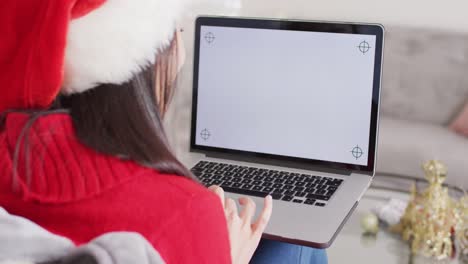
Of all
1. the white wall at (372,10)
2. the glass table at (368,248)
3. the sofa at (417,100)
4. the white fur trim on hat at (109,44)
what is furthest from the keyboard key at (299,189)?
the white wall at (372,10)

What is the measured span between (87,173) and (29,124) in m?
0.09

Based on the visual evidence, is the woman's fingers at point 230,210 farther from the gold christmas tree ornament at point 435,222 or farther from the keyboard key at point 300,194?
the gold christmas tree ornament at point 435,222

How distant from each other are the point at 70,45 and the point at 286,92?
67cm

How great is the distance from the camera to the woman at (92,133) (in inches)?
28.4

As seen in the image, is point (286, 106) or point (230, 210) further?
point (286, 106)

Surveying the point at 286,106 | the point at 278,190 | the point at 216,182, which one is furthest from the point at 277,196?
the point at 286,106

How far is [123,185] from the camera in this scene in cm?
75

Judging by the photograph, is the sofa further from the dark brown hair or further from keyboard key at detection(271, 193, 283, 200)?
the dark brown hair

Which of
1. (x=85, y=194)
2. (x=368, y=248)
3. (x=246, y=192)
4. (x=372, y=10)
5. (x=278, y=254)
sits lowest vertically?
(x=368, y=248)

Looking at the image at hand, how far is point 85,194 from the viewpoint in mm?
722

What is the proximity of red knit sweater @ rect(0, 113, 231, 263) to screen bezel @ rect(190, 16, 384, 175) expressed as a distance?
0.59m

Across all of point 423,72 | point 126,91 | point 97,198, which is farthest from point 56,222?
point 423,72

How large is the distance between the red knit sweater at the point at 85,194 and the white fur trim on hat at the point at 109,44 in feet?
0.18

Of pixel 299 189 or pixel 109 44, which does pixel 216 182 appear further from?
pixel 109 44
